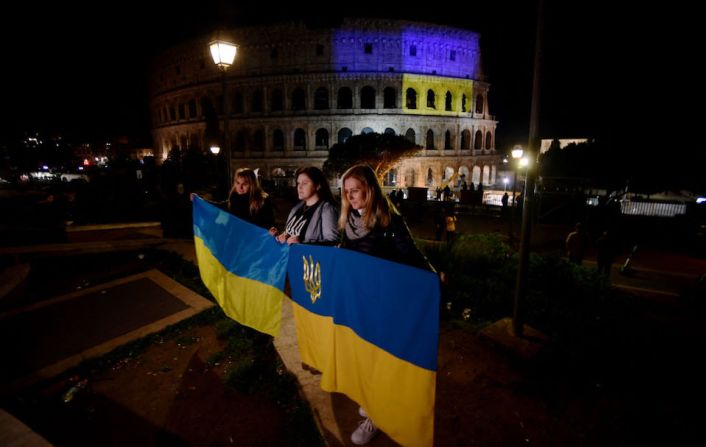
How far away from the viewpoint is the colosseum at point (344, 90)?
43.7 m

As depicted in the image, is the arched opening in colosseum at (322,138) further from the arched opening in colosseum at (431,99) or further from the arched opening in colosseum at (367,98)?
the arched opening in colosseum at (431,99)

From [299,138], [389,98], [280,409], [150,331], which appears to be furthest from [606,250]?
[299,138]

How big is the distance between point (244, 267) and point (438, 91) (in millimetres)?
47360

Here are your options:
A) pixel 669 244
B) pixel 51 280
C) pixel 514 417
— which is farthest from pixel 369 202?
pixel 669 244

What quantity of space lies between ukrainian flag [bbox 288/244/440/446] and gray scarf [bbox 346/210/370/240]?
1.05 feet

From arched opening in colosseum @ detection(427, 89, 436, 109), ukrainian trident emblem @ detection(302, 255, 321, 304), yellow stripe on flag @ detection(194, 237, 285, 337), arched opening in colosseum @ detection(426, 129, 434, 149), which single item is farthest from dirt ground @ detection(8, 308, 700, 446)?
arched opening in colosseum @ detection(427, 89, 436, 109)

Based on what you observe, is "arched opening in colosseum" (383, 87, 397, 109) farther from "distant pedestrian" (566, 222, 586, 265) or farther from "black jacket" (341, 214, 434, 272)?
"black jacket" (341, 214, 434, 272)

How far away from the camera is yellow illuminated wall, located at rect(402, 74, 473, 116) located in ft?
146

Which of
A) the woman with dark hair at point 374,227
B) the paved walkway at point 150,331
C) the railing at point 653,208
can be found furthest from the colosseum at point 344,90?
the woman with dark hair at point 374,227

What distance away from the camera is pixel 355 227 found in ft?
11.3

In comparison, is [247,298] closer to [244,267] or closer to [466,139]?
[244,267]

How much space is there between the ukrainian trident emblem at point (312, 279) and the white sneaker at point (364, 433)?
1.26 meters

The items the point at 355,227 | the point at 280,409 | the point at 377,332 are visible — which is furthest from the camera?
the point at 280,409

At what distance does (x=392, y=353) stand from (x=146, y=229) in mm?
13814
